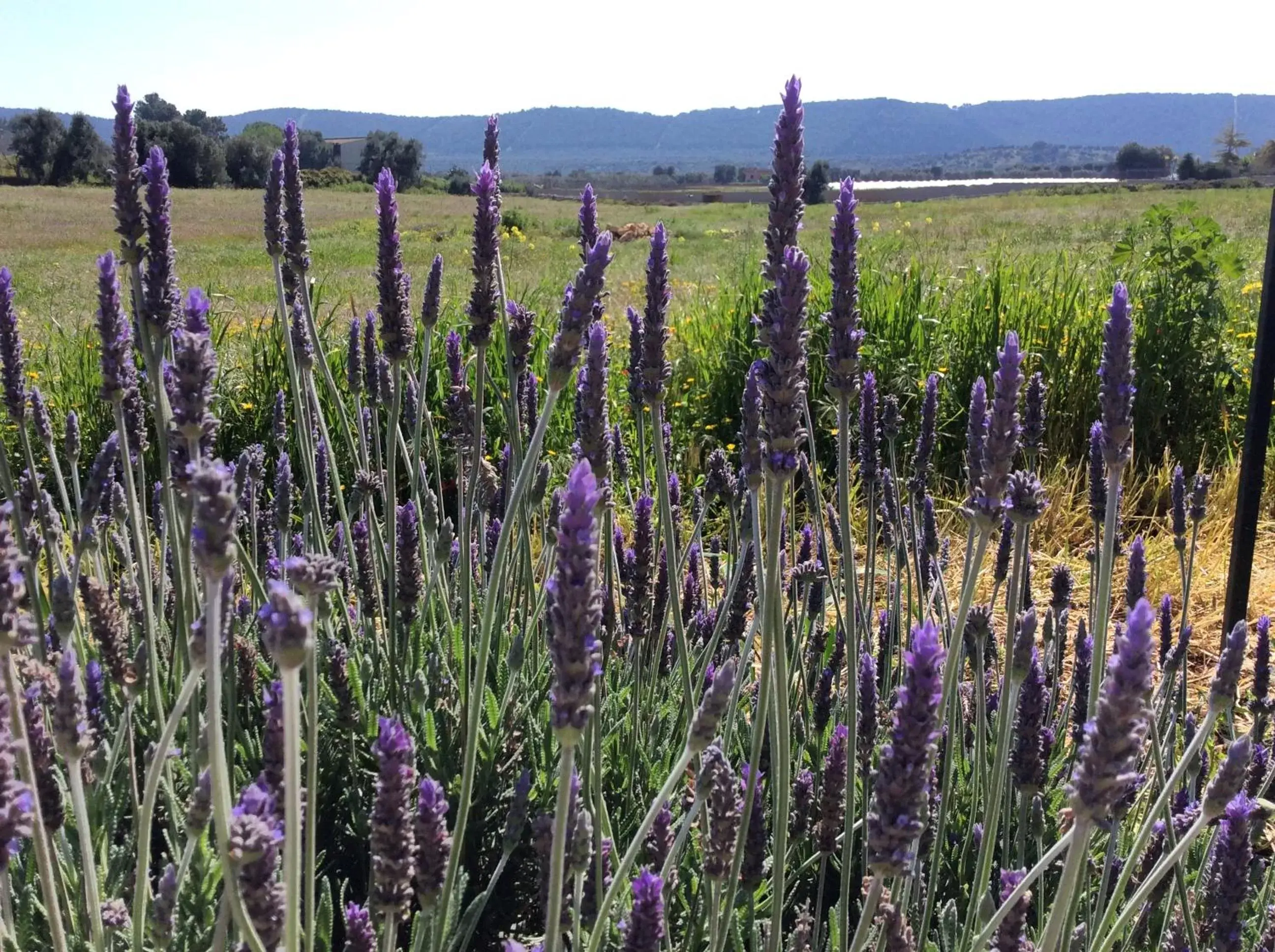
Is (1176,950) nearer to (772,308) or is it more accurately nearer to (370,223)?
(772,308)

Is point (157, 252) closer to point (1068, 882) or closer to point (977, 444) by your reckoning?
point (977, 444)

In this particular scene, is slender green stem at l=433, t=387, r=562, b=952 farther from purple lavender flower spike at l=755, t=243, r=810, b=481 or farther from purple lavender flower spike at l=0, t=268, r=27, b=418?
purple lavender flower spike at l=0, t=268, r=27, b=418

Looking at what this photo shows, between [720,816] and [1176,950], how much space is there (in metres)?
0.91

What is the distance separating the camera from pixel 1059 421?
630 centimetres

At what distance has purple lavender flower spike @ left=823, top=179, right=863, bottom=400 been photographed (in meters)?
1.49

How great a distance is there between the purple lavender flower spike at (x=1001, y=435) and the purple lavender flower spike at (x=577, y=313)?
0.51 m

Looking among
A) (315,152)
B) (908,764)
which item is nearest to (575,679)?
(908,764)

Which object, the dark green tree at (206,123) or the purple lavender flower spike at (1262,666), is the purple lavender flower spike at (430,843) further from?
the dark green tree at (206,123)

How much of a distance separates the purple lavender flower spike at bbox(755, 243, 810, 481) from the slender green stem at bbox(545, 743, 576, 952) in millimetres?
454

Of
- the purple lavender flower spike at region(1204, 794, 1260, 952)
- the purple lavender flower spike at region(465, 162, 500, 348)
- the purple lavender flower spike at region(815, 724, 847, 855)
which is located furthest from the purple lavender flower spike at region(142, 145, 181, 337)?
the purple lavender flower spike at region(1204, 794, 1260, 952)

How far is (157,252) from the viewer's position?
172 cm

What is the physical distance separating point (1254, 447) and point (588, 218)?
1942 mm

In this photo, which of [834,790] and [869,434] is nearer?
[834,790]

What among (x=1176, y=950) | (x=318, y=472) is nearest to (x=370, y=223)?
(x=318, y=472)
